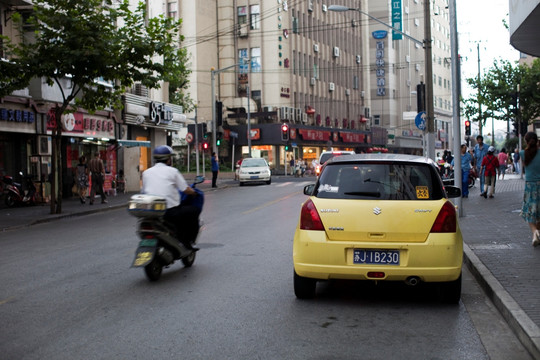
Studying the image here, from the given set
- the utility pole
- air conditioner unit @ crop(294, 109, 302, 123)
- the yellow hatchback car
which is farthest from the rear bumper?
air conditioner unit @ crop(294, 109, 302, 123)

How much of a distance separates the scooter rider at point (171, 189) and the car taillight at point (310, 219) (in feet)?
7.59

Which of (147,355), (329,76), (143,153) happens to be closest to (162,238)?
(147,355)

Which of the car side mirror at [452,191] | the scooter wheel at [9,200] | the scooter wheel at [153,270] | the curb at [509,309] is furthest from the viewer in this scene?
the scooter wheel at [9,200]

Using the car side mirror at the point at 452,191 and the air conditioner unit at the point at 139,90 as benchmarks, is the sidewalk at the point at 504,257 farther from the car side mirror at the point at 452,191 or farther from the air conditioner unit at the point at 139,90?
the air conditioner unit at the point at 139,90

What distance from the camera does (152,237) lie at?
7.99 metres

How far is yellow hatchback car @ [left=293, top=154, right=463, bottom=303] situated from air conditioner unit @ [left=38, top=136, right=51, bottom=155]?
19674mm

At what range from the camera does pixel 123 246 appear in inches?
461

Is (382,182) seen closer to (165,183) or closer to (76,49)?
(165,183)

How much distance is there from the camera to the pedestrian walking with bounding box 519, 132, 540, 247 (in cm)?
1012

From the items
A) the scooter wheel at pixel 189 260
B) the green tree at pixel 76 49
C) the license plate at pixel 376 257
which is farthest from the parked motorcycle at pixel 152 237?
the green tree at pixel 76 49

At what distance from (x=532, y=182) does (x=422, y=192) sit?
4.37 m

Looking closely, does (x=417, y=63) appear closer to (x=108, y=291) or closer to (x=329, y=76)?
(x=329, y=76)

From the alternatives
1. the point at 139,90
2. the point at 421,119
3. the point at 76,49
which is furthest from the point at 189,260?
the point at 139,90

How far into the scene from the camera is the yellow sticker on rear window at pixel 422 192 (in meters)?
6.71
